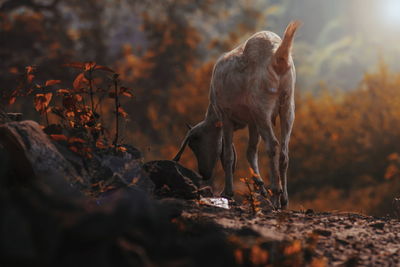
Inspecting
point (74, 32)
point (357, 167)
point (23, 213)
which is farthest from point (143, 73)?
point (23, 213)

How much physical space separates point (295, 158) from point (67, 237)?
11.3m

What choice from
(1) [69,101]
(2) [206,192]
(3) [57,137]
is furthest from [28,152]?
(2) [206,192]

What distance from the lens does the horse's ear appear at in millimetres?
5691

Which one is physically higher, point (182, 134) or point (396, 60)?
point (396, 60)

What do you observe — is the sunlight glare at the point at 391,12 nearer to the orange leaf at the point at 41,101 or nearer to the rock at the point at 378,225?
the rock at the point at 378,225

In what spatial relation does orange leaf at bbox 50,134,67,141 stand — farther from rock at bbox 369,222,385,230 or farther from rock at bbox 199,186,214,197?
rock at bbox 369,222,385,230

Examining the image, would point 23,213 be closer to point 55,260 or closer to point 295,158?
point 55,260

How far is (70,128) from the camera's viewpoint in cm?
560

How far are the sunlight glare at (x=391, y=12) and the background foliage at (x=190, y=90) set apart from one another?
Answer: 2609 centimetres

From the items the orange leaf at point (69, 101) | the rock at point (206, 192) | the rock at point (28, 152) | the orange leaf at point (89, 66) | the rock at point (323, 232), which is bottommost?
the rock at point (323, 232)

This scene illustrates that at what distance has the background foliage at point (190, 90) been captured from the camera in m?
12.5

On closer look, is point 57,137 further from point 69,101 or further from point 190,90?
point 190,90

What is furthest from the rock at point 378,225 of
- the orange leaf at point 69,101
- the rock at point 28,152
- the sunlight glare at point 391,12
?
the sunlight glare at point 391,12

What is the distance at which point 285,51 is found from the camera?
19.5 ft
